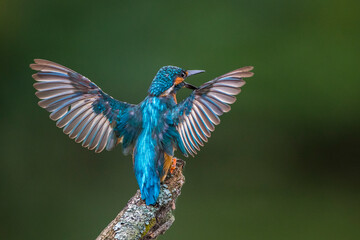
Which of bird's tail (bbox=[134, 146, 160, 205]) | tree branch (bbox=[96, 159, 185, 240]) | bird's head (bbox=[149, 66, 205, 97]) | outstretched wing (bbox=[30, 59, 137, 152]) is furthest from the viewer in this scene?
bird's head (bbox=[149, 66, 205, 97])

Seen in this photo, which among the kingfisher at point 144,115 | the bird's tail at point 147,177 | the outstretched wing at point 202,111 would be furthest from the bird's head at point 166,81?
the bird's tail at point 147,177

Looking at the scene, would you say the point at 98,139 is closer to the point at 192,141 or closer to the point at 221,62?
the point at 192,141

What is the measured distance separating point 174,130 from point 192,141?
0.09 metres

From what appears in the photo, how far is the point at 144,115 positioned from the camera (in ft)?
7.52

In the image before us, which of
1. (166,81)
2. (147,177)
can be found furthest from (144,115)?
(147,177)

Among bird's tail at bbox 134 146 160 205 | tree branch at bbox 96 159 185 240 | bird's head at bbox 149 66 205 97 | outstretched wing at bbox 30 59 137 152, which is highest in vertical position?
bird's head at bbox 149 66 205 97

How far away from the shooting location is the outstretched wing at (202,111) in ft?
7.16

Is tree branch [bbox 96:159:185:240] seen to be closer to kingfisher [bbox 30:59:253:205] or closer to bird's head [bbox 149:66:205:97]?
kingfisher [bbox 30:59:253:205]

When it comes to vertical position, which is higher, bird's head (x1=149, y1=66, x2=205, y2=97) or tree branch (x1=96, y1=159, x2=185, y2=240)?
bird's head (x1=149, y1=66, x2=205, y2=97)

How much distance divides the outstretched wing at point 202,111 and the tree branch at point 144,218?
181 millimetres

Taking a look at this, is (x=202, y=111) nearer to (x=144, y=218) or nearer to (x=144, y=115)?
(x=144, y=115)

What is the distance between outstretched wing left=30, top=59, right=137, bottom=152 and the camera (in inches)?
87.9

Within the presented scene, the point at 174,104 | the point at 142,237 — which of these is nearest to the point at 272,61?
the point at 174,104

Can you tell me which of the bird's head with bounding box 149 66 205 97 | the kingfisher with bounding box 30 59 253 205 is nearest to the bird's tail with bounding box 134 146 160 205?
the kingfisher with bounding box 30 59 253 205
